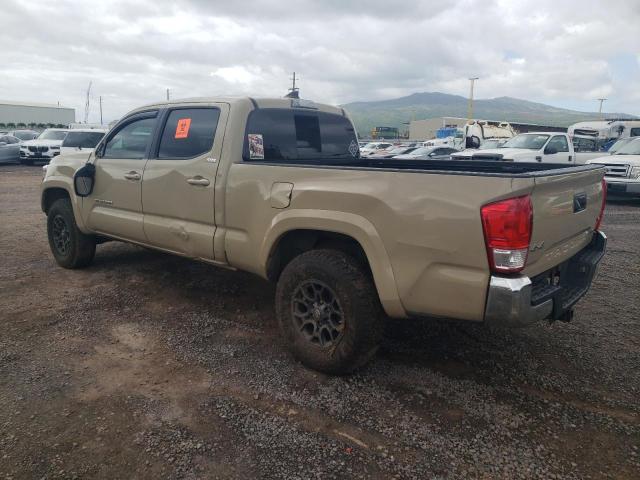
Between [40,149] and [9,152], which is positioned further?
[9,152]

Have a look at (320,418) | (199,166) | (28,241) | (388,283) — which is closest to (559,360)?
(388,283)

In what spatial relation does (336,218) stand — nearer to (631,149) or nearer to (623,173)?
(623,173)

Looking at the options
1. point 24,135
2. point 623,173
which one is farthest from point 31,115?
point 623,173

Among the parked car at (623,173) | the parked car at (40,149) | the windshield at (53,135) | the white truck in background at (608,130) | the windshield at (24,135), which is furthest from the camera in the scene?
the windshield at (24,135)

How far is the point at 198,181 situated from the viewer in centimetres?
381

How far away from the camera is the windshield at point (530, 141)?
13989 mm

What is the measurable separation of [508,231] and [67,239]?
4.92 meters

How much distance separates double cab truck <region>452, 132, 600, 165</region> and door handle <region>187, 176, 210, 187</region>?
36.0 ft

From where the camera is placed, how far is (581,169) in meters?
3.08

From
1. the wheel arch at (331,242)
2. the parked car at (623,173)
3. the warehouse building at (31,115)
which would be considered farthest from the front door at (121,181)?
the warehouse building at (31,115)

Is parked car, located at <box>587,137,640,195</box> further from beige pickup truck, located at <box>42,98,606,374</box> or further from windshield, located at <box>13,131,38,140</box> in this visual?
windshield, located at <box>13,131,38,140</box>

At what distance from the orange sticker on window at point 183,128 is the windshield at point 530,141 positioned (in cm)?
1229

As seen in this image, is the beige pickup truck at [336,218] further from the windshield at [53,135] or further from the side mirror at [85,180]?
the windshield at [53,135]

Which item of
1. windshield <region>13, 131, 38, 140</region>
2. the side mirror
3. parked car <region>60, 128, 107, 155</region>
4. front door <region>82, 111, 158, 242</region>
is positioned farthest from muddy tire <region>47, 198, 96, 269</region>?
windshield <region>13, 131, 38, 140</region>
